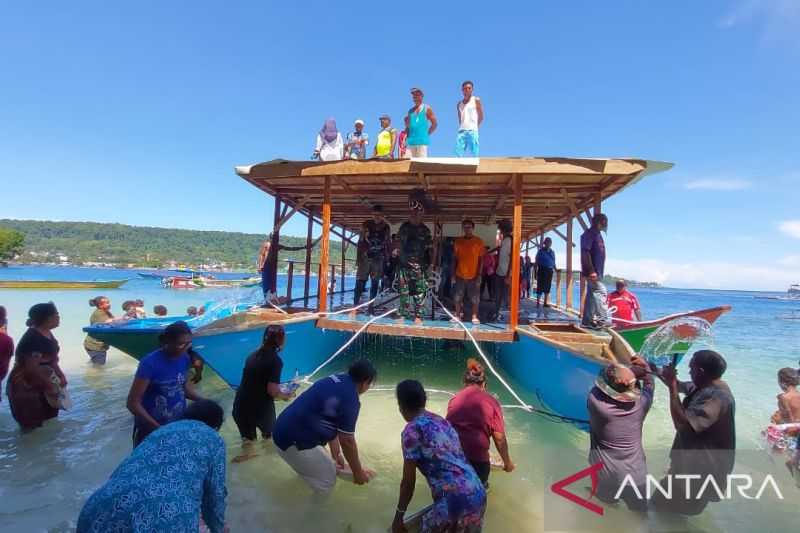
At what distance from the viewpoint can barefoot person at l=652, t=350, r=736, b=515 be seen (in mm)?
2688

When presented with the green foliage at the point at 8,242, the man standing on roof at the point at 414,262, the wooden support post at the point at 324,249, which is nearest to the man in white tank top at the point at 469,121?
the man standing on roof at the point at 414,262

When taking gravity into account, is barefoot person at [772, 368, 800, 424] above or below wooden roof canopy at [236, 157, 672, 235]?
below

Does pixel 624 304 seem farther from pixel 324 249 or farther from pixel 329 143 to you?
pixel 329 143

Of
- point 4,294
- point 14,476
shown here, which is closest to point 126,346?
point 14,476

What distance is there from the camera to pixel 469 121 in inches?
285

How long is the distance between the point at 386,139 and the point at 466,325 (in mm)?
4578

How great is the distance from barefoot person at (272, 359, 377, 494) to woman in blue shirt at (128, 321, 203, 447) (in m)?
0.76

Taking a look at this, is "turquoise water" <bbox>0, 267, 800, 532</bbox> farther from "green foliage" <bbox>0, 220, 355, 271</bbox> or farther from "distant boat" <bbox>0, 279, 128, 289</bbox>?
"green foliage" <bbox>0, 220, 355, 271</bbox>

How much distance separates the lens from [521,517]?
3287mm

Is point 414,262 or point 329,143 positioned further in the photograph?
point 329,143

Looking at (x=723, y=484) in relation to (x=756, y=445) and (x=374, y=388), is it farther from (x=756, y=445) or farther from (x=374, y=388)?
(x=374, y=388)

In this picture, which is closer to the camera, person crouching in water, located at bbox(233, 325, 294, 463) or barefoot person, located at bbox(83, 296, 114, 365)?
person crouching in water, located at bbox(233, 325, 294, 463)

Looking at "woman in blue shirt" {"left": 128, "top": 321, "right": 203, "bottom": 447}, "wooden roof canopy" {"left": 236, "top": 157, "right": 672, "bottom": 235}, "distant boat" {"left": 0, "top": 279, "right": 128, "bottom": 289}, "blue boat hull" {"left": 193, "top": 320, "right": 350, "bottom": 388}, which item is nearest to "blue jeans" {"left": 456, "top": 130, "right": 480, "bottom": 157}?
"wooden roof canopy" {"left": 236, "top": 157, "right": 672, "bottom": 235}

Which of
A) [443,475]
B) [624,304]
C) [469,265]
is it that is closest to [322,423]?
[443,475]
